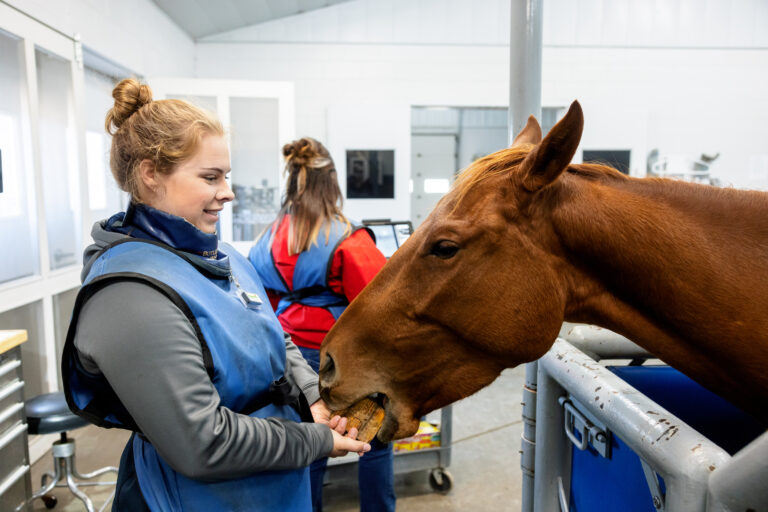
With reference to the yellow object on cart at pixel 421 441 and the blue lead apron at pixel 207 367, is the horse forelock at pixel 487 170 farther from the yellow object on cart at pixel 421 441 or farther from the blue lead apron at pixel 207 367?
the yellow object on cart at pixel 421 441

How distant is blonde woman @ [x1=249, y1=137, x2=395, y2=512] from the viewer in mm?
1858

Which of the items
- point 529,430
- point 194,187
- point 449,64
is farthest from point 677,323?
point 449,64

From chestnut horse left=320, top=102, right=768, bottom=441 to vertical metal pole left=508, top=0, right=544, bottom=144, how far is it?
1.97 ft

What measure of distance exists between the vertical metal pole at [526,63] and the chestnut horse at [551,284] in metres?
0.60

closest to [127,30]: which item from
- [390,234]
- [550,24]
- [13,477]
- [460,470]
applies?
[390,234]

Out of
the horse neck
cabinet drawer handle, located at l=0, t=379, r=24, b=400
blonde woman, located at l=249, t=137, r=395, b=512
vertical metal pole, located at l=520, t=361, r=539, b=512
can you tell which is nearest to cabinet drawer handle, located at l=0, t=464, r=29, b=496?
cabinet drawer handle, located at l=0, t=379, r=24, b=400

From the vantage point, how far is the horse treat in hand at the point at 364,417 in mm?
1021

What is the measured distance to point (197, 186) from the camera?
94 cm

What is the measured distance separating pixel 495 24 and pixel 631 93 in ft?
6.43

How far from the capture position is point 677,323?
31.7 inches

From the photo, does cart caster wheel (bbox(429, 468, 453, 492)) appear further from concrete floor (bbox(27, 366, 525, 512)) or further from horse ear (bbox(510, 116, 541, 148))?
horse ear (bbox(510, 116, 541, 148))

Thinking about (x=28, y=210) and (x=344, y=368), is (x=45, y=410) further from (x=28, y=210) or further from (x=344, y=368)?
(x=344, y=368)

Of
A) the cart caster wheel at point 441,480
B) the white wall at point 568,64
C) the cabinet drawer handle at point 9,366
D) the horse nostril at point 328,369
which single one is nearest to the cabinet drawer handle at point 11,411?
the cabinet drawer handle at point 9,366

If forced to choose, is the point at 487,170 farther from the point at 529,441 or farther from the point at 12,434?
the point at 12,434
